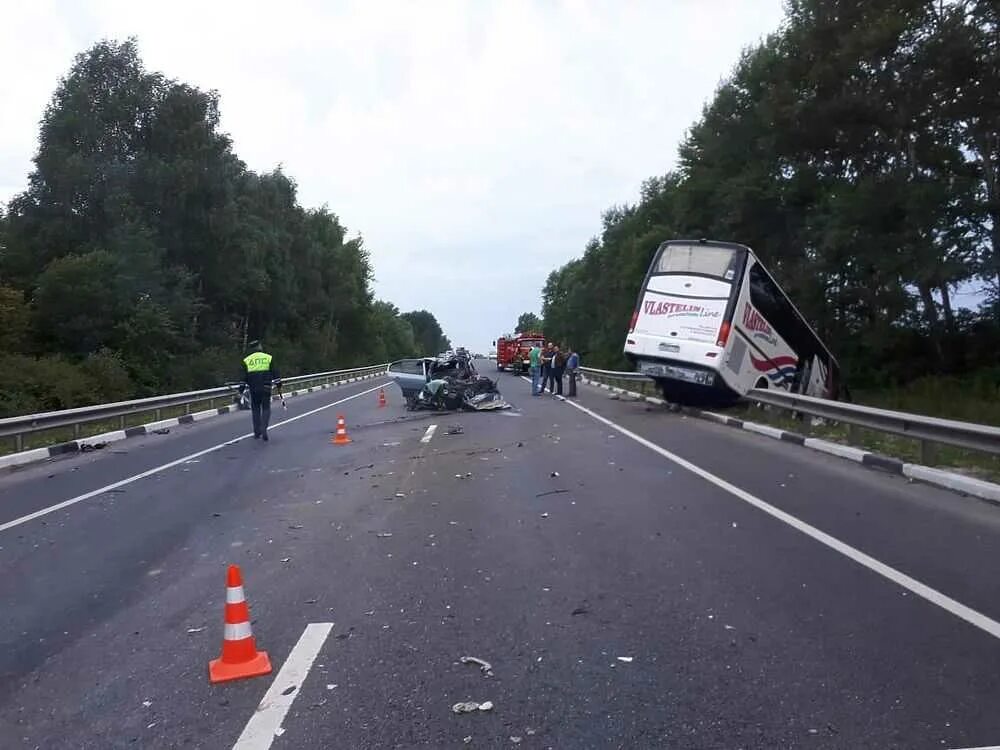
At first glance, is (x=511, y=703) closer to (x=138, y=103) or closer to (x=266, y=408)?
(x=266, y=408)

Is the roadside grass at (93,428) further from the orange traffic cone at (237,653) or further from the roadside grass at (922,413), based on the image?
the roadside grass at (922,413)

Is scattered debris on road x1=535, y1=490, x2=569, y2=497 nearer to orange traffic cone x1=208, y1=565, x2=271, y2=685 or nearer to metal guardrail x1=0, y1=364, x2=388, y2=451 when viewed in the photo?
orange traffic cone x1=208, y1=565, x2=271, y2=685

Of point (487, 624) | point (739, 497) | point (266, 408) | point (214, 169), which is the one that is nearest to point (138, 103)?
point (214, 169)

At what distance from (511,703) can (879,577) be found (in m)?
3.43

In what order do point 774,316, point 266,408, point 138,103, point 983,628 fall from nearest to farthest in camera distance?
point 983,628
point 266,408
point 774,316
point 138,103

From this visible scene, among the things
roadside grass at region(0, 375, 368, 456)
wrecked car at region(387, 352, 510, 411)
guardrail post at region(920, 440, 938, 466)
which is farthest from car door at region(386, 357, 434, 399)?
guardrail post at region(920, 440, 938, 466)

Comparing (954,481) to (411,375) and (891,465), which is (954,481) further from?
(411,375)

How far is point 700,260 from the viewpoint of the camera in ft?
67.2

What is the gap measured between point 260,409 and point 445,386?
7.13 metres

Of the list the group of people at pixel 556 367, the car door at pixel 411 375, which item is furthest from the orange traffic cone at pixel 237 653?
the group of people at pixel 556 367

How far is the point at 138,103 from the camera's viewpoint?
4341cm

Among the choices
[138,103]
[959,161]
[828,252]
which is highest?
[138,103]

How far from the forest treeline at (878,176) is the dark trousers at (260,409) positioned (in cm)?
1904

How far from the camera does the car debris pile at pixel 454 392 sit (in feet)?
79.3
